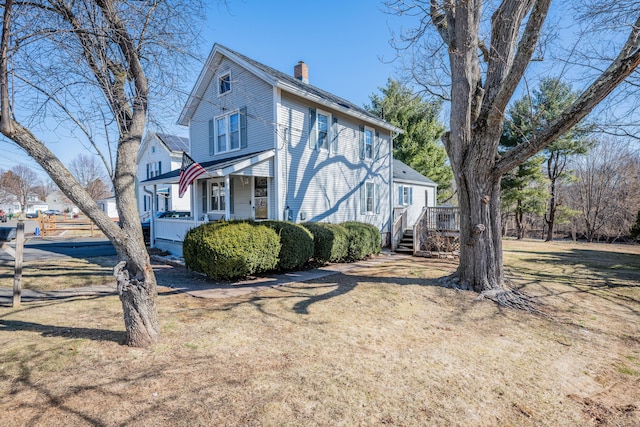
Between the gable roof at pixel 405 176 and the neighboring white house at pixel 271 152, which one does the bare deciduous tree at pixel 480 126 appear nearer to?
the neighboring white house at pixel 271 152

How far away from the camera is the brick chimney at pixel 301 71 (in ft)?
53.6

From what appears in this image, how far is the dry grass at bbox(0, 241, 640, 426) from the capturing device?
111 inches

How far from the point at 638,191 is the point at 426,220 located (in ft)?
73.9

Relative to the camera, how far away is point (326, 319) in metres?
5.28

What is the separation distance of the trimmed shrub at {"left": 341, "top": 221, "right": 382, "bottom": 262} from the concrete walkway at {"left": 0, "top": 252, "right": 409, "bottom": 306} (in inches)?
47.0

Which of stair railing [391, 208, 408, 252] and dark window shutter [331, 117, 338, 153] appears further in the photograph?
stair railing [391, 208, 408, 252]

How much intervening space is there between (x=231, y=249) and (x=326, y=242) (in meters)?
3.39

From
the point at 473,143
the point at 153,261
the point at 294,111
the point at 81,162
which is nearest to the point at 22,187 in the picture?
the point at 81,162

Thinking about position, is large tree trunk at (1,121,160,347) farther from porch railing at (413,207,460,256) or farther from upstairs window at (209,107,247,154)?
porch railing at (413,207,460,256)

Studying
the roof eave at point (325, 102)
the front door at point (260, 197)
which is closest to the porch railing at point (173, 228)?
the front door at point (260, 197)

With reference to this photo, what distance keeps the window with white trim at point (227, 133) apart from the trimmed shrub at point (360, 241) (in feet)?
18.2

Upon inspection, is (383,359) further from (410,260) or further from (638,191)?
(638,191)

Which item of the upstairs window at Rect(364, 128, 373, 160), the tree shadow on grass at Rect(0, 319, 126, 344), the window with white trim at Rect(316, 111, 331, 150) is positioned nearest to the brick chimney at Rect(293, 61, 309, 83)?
the upstairs window at Rect(364, 128, 373, 160)

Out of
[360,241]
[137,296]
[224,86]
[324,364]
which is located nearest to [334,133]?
[224,86]
